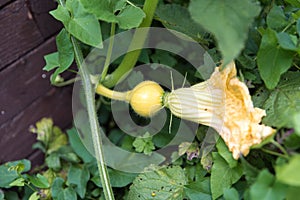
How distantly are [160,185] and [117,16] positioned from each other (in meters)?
0.45

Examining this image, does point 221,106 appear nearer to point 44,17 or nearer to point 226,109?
point 226,109

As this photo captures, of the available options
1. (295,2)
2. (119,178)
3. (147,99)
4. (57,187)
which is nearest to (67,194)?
(57,187)

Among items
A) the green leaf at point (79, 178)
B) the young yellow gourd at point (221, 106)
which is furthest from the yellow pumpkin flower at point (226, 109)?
the green leaf at point (79, 178)

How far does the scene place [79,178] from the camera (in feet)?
4.48

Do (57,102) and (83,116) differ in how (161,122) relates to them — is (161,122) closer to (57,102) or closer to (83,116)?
(83,116)

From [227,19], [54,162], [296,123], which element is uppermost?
[227,19]

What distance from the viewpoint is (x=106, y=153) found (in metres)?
1.41

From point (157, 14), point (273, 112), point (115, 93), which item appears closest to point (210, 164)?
point (273, 112)

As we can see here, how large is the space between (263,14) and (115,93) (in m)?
0.47

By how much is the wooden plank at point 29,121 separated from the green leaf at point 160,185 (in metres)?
0.48

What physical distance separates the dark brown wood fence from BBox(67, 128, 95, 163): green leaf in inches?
4.8

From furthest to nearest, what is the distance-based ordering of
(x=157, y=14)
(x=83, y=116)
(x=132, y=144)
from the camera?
(x=83, y=116), (x=132, y=144), (x=157, y=14)

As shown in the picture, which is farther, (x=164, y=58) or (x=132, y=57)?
(x=164, y=58)

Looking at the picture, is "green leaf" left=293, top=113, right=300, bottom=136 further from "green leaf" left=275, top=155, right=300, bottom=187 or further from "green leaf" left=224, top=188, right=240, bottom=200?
"green leaf" left=224, top=188, right=240, bottom=200
